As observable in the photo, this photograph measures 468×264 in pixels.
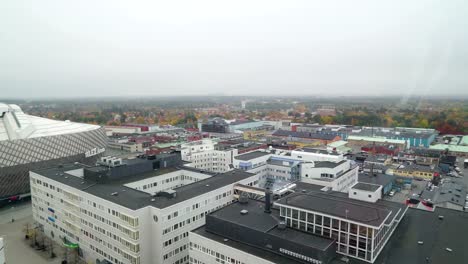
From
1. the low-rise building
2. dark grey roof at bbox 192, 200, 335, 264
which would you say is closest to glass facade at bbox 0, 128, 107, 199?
dark grey roof at bbox 192, 200, 335, 264

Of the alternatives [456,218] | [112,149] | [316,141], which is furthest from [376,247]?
[112,149]

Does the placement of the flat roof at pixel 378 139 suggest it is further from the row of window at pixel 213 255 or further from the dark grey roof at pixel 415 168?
the row of window at pixel 213 255

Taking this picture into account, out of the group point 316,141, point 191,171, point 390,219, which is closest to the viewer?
point 390,219

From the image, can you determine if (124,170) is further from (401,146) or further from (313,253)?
(401,146)

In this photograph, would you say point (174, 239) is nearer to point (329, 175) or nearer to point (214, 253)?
point (214, 253)

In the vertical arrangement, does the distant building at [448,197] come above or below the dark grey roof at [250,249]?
below

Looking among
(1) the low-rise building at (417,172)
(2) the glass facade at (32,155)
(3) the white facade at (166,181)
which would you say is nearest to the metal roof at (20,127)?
(2) the glass facade at (32,155)
